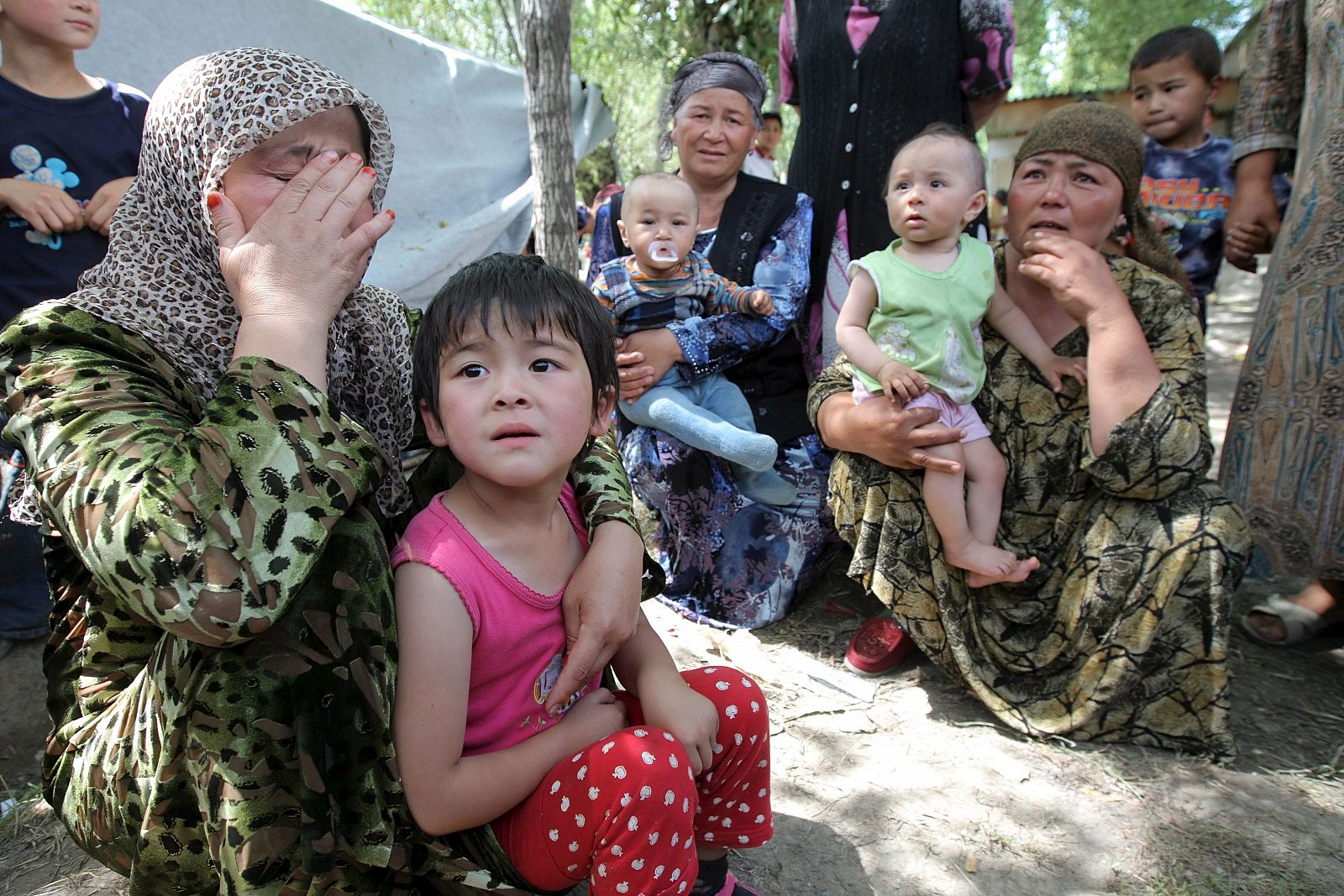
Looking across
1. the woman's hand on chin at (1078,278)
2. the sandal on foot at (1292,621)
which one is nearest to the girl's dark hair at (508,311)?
the woman's hand on chin at (1078,278)

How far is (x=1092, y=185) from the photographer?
8.45 ft

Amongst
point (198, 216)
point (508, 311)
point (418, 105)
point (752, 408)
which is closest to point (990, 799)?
point (752, 408)

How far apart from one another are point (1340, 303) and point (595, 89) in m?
5.02

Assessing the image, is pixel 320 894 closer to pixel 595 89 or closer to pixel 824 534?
pixel 824 534

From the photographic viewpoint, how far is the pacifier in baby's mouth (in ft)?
9.88

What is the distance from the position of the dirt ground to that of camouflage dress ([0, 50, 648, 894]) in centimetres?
75

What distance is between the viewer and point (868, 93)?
3422mm

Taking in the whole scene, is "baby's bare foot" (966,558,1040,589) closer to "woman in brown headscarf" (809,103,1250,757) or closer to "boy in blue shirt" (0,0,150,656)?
"woman in brown headscarf" (809,103,1250,757)

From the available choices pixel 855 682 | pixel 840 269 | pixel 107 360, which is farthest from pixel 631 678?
pixel 840 269

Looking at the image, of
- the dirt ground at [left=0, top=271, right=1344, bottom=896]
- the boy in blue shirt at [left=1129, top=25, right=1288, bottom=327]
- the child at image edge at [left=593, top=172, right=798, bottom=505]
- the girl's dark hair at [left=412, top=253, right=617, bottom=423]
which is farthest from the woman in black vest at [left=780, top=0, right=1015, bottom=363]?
the girl's dark hair at [left=412, top=253, right=617, bottom=423]

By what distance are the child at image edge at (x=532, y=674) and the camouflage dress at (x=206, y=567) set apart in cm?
7

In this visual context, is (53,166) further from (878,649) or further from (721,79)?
(878,649)

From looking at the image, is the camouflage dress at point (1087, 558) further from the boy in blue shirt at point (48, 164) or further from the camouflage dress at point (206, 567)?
the boy in blue shirt at point (48, 164)

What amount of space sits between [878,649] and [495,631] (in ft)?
5.82
